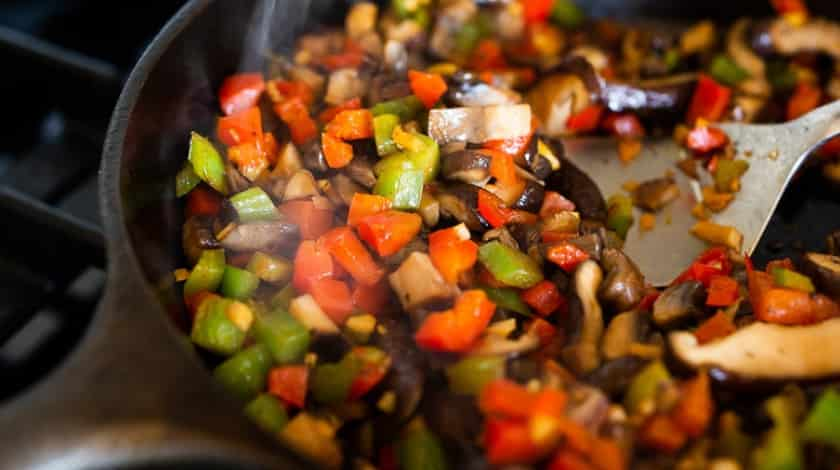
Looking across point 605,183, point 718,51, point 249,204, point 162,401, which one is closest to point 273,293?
point 249,204

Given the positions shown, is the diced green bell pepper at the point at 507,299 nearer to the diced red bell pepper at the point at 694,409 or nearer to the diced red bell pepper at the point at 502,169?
the diced red bell pepper at the point at 502,169

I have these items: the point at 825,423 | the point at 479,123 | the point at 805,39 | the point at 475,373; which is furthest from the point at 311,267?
the point at 805,39

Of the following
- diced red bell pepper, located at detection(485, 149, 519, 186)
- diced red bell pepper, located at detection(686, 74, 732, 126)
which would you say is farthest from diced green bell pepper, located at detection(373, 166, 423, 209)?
diced red bell pepper, located at detection(686, 74, 732, 126)

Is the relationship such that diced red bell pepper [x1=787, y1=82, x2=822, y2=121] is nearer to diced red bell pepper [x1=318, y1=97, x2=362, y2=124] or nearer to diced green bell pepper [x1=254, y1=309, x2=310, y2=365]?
diced red bell pepper [x1=318, y1=97, x2=362, y2=124]

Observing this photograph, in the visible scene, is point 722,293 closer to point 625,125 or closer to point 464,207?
point 464,207

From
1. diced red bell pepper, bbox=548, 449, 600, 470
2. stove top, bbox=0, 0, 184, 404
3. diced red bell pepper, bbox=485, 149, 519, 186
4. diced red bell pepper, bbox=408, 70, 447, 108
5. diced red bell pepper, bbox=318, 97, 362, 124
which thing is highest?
diced red bell pepper, bbox=408, 70, 447, 108

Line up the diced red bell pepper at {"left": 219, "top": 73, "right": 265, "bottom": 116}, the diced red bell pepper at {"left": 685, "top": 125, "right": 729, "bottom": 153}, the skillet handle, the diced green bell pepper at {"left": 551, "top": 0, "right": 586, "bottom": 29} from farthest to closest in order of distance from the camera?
the diced green bell pepper at {"left": 551, "top": 0, "right": 586, "bottom": 29} → the diced red bell pepper at {"left": 685, "top": 125, "right": 729, "bottom": 153} → the diced red bell pepper at {"left": 219, "top": 73, "right": 265, "bottom": 116} → the skillet handle
